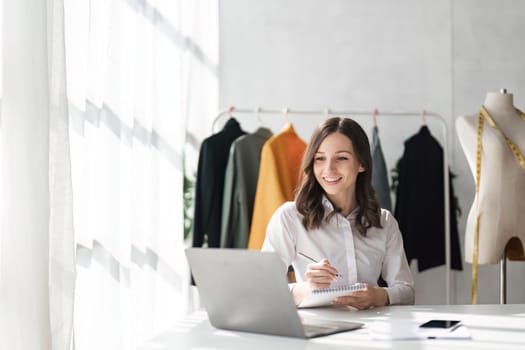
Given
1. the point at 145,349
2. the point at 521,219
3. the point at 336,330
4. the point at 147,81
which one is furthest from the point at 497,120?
the point at 145,349

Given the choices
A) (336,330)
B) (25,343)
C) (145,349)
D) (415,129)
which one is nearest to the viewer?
(145,349)

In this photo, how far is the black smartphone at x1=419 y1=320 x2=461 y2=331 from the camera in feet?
6.67

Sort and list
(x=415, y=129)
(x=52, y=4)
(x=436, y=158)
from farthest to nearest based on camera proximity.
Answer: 1. (x=415, y=129)
2. (x=436, y=158)
3. (x=52, y=4)

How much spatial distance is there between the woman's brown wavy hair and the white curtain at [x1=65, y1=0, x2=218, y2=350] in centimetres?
79

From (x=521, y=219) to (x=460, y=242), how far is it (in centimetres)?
120

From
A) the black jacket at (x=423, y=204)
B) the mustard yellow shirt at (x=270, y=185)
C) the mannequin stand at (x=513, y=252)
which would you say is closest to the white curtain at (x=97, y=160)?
the mustard yellow shirt at (x=270, y=185)

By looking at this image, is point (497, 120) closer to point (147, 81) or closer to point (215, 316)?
point (147, 81)

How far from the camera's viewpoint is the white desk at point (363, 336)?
186cm

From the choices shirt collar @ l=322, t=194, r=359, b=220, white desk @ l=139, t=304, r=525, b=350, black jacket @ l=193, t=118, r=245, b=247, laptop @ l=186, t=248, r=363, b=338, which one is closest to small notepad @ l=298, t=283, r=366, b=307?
white desk @ l=139, t=304, r=525, b=350

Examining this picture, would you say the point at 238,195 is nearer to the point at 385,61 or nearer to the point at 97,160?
the point at 97,160

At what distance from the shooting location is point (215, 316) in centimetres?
207

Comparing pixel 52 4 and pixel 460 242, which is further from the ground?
pixel 52 4

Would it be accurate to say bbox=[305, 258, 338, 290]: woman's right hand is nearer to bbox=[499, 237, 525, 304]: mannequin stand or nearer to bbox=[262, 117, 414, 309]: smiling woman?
bbox=[262, 117, 414, 309]: smiling woman

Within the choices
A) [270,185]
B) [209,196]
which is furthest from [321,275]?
[209,196]
